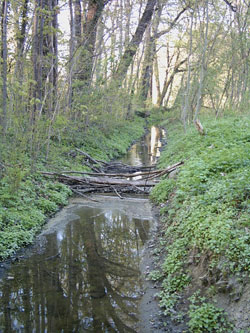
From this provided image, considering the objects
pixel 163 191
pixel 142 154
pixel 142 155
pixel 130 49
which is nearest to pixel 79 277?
pixel 163 191

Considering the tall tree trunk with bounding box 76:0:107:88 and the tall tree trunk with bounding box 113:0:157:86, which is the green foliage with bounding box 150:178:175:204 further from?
the tall tree trunk with bounding box 113:0:157:86

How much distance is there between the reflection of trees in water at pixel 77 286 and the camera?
3825 mm

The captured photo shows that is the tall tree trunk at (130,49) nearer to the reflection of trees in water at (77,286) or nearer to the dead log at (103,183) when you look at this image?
the dead log at (103,183)

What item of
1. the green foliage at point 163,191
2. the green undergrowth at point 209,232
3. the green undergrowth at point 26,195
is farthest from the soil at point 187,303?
the green foliage at point 163,191

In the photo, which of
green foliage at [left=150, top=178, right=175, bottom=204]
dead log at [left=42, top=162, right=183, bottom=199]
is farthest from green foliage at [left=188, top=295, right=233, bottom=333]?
dead log at [left=42, top=162, right=183, bottom=199]

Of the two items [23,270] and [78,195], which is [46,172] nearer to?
[78,195]

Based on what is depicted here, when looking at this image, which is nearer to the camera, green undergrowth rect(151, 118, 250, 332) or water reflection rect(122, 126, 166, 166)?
green undergrowth rect(151, 118, 250, 332)

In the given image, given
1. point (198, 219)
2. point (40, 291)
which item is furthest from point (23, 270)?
point (198, 219)

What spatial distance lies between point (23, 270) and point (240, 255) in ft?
10.7

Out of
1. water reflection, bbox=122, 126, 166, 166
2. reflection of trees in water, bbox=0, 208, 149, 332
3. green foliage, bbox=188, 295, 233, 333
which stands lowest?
reflection of trees in water, bbox=0, 208, 149, 332

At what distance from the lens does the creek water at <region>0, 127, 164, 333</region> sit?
3.85 metres

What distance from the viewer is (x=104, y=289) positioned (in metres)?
4.57

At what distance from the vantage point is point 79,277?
4859mm

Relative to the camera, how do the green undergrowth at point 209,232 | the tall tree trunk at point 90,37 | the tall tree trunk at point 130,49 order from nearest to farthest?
the green undergrowth at point 209,232
the tall tree trunk at point 90,37
the tall tree trunk at point 130,49
